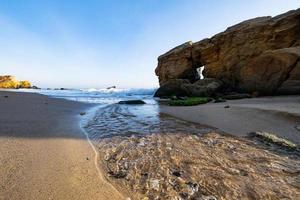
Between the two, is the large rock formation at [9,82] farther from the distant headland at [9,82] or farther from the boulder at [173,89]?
the boulder at [173,89]

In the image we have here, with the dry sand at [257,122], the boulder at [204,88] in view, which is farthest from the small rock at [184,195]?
the boulder at [204,88]

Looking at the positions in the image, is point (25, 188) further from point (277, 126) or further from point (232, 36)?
point (232, 36)

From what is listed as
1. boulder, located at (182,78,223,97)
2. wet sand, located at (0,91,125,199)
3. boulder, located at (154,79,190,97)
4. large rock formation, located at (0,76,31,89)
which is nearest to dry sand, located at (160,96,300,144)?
wet sand, located at (0,91,125,199)

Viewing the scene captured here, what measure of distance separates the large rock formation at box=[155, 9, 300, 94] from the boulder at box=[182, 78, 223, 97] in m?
2.13

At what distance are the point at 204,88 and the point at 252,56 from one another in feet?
Result: 19.9

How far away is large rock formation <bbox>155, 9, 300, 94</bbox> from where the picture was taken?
14.9m

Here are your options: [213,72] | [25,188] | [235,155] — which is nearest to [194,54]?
[213,72]

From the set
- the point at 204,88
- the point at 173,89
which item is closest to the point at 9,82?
the point at 173,89

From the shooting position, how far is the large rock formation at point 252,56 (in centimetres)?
1492

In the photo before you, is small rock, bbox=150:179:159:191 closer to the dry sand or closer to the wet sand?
the wet sand

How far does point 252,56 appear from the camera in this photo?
2023 centimetres

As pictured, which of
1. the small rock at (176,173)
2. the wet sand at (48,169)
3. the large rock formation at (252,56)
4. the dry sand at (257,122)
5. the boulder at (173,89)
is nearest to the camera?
the wet sand at (48,169)

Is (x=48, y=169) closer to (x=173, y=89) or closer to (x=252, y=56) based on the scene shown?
(x=252, y=56)

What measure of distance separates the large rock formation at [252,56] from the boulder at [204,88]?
2.13 meters
